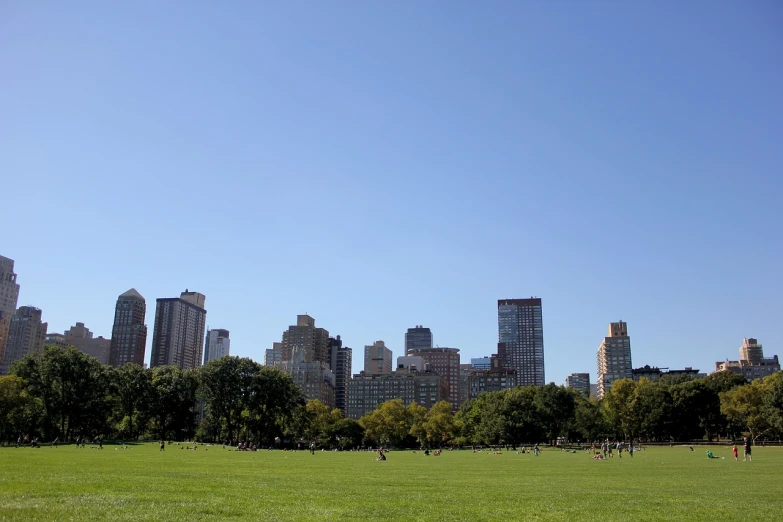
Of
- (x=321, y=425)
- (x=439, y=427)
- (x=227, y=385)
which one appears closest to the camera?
(x=227, y=385)

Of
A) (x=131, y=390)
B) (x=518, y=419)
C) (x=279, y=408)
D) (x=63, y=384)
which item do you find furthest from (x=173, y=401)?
(x=518, y=419)

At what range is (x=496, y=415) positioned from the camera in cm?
12131

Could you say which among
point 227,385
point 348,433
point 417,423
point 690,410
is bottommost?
point 348,433

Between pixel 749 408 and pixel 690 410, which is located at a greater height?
pixel 749 408

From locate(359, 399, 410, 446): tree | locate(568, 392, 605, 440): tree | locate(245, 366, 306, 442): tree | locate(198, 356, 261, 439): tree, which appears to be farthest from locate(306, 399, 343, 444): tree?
locate(568, 392, 605, 440): tree

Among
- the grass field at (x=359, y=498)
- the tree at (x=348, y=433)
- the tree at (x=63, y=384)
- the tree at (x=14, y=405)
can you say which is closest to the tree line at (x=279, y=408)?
the tree at (x=63, y=384)

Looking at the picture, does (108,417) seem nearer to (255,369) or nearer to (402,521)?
(255,369)

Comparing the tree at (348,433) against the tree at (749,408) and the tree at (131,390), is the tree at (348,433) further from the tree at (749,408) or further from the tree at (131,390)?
the tree at (749,408)

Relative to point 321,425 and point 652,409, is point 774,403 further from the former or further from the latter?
point 321,425

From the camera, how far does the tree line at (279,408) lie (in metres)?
93.2

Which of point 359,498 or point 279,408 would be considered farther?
point 279,408

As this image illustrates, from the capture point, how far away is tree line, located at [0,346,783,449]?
93188 mm

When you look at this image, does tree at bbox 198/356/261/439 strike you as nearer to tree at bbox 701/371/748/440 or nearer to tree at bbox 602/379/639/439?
tree at bbox 602/379/639/439

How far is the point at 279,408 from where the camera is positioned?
114 m
